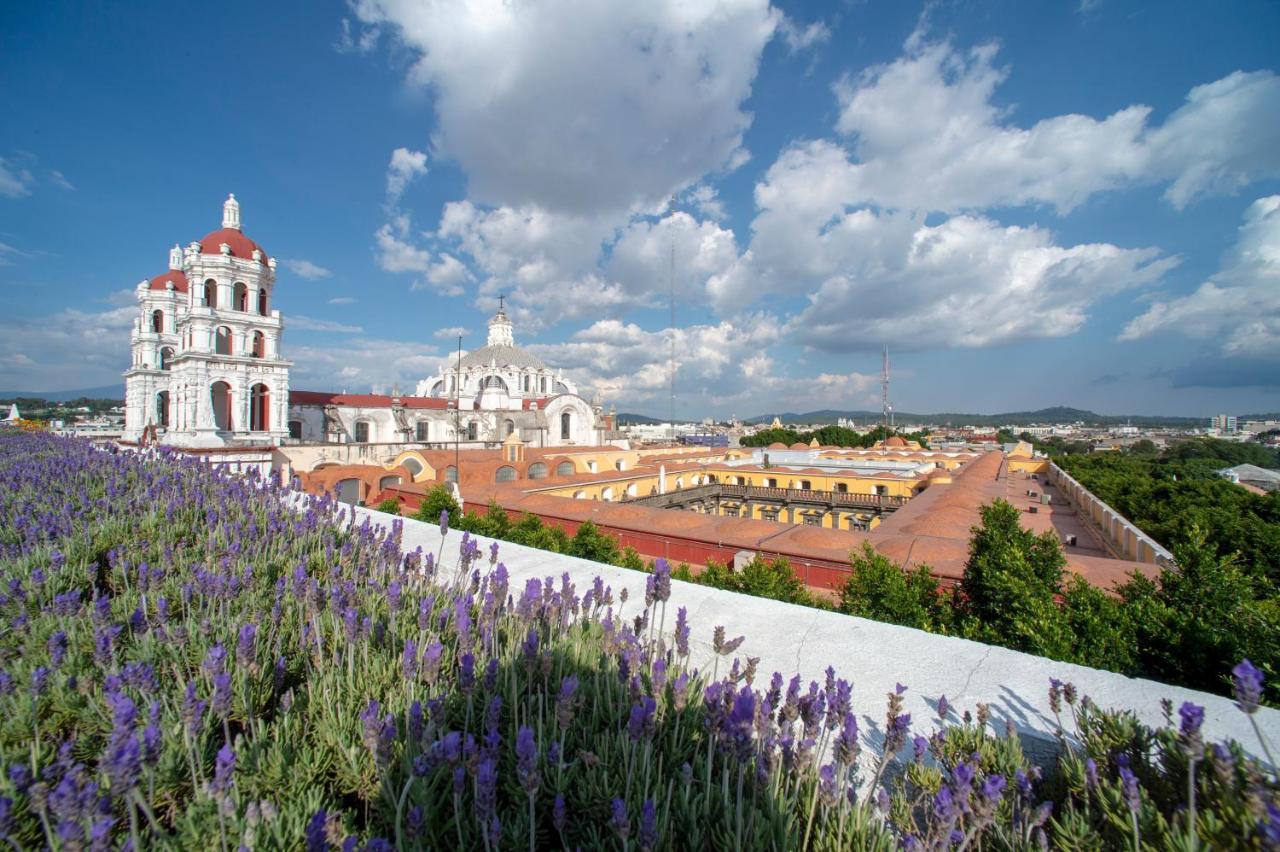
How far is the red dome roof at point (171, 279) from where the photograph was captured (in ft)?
109

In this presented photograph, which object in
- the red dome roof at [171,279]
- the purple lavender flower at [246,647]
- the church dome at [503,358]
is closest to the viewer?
the purple lavender flower at [246,647]

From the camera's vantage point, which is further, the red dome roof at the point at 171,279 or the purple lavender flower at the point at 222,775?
the red dome roof at the point at 171,279

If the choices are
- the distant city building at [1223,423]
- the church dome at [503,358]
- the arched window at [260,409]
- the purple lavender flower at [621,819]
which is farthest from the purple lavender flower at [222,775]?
the distant city building at [1223,423]

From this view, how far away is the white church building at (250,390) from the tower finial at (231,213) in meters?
0.05

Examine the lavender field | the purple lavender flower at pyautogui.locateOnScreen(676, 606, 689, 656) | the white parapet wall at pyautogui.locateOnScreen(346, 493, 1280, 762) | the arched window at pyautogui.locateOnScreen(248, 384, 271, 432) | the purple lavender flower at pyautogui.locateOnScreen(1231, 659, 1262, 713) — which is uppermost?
the arched window at pyautogui.locateOnScreen(248, 384, 271, 432)

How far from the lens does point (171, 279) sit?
3372 centimetres

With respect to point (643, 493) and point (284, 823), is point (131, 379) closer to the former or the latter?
point (643, 493)

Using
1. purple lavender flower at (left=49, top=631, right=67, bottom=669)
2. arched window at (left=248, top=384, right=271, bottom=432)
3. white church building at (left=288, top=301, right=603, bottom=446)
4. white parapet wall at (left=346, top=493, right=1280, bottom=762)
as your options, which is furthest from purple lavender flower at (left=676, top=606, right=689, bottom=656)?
white church building at (left=288, top=301, right=603, bottom=446)

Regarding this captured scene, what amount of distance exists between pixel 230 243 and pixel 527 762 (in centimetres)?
3347

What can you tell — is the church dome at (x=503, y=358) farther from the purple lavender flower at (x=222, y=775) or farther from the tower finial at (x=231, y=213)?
the purple lavender flower at (x=222, y=775)

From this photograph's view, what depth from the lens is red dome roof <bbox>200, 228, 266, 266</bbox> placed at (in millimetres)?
25844

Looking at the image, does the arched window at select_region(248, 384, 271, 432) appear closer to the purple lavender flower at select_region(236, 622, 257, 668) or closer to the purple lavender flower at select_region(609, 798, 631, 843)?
the purple lavender flower at select_region(236, 622, 257, 668)

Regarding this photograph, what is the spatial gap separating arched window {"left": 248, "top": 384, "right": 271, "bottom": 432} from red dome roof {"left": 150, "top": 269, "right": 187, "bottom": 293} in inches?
514

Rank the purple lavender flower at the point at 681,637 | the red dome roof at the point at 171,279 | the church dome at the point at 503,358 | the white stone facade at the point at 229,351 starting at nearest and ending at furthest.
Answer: the purple lavender flower at the point at 681,637 < the white stone facade at the point at 229,351 < the red dome roof at the point at 171,279 < the church dome at the point at 503,358
